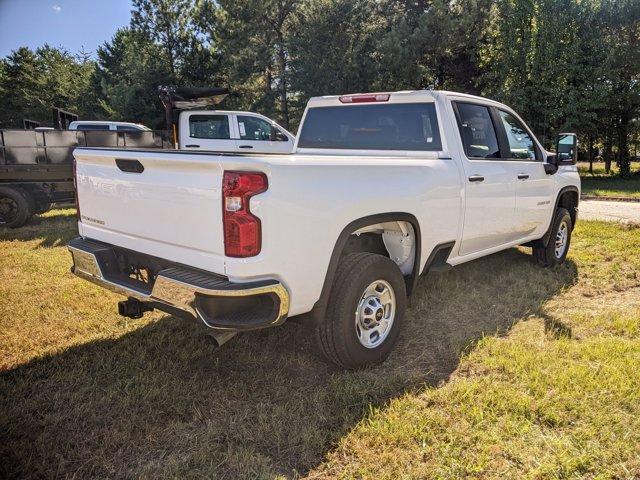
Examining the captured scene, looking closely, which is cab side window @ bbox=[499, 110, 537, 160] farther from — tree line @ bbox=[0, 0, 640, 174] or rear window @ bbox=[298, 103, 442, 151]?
tree line @ bbox=[0, 0, 640, 174]

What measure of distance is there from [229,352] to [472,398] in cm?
170

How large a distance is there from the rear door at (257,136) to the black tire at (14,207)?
14.3 feet

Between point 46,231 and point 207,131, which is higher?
point 207,131

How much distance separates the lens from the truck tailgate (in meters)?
2.51

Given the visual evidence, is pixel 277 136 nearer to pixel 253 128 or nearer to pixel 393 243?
pixel 253 128

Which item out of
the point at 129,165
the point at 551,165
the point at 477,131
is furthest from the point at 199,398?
the point at 551,165

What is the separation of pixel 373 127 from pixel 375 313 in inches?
71.3

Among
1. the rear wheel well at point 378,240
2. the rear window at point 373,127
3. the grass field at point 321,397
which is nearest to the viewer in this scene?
the grass field at point 321,397

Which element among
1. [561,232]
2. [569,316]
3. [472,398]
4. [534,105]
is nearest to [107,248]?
[472,398]

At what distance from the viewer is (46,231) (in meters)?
8.12

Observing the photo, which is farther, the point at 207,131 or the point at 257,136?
the point at 257,136

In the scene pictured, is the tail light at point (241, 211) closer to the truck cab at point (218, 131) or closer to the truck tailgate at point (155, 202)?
the truck tailgate at point (155, 202)

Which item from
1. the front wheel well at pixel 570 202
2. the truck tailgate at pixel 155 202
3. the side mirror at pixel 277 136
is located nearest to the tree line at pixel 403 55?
the side mirror at pixel 277 136

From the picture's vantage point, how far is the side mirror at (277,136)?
11336 mm
